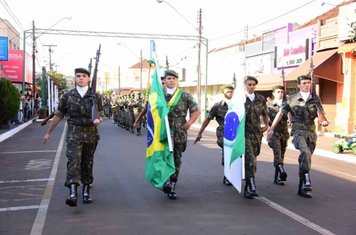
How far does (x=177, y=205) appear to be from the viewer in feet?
22.1

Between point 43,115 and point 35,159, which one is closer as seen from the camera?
point 35,159

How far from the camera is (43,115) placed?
3672cm

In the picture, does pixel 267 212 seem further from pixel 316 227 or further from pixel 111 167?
pixel 111 167

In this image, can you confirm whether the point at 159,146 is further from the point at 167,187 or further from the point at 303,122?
the point at 303,122

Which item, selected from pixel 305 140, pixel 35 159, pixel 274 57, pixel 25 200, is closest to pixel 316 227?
pixel 305 140

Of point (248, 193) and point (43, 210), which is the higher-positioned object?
point (248, 193)

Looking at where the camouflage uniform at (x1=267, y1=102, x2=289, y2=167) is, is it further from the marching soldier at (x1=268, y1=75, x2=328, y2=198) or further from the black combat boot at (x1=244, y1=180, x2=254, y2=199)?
the black combat boot at (x1=244, y1=180, x2=254, y2=199)

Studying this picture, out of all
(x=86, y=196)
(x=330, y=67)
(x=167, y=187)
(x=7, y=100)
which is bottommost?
(x=86, y=196)

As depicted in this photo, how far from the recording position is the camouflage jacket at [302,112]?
760cm

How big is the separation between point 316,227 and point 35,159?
27.8ft

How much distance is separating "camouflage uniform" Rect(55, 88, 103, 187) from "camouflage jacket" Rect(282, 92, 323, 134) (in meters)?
3.09

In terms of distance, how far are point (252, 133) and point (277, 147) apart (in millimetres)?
1443

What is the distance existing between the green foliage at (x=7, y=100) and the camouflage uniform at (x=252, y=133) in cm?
1682

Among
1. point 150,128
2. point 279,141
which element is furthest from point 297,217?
point 279,141
